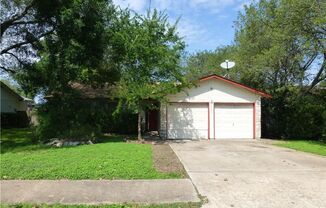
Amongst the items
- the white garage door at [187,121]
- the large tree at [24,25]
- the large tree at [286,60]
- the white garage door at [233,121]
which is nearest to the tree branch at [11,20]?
the large tree at [24,25]

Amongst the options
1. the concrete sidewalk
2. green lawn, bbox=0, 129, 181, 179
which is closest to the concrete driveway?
the concrete sidewalk

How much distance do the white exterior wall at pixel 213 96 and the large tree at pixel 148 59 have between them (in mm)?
2466

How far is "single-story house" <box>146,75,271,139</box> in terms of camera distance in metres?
21.7

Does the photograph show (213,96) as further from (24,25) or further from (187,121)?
(24,25)

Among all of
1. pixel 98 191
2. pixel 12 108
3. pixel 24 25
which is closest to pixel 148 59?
pixel 24 25

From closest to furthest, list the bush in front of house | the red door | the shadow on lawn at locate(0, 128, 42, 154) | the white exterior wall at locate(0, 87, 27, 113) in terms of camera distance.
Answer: the shadow on lawn at locate(0, 128, 42, 154) → the bush in front of house → the red door → the white exterior wall at locate(0, 87, 27, 113)

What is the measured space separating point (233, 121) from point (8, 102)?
25.2 meters

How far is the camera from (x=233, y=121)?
2230 centimetres

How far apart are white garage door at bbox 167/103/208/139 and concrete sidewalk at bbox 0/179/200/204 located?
12.8 metres

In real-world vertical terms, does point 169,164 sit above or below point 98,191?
above

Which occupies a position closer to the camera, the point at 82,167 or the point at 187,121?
the point at 82,167

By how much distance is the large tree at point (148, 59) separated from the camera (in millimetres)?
18500

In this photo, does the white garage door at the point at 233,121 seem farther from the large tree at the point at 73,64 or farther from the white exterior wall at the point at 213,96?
the large tree at the point at 73,64

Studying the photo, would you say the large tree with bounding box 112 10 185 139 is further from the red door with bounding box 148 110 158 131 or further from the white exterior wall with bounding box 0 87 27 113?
the white exterior wall with bounding box 0 87 27 113
